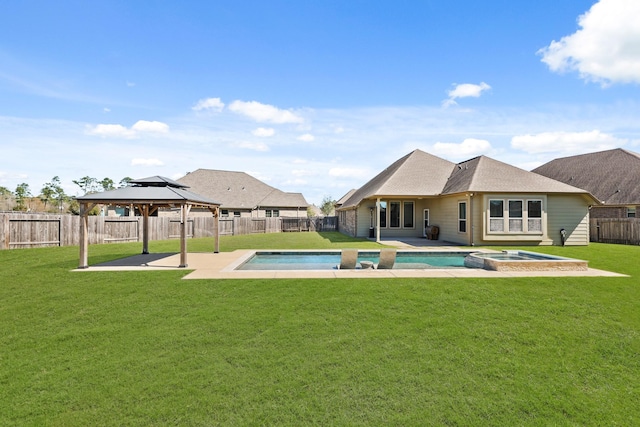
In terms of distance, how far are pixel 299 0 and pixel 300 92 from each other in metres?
6.03

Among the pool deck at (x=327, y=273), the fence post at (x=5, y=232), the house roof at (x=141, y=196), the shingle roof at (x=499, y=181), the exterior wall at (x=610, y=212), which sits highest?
the shingle roof at (x=499, y=181)

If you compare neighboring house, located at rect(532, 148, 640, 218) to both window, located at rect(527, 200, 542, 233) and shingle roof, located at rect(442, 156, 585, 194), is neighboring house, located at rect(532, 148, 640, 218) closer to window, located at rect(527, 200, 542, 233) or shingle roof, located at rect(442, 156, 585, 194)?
shingle roof, located at rect(442, 156, 585, 194)

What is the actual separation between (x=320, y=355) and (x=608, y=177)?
3382cm

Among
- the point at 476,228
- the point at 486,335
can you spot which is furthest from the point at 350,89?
the point at 486,335

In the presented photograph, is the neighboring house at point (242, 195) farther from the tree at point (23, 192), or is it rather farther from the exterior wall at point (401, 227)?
the tree at point (23, 192)

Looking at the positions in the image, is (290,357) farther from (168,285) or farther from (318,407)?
(168,285)

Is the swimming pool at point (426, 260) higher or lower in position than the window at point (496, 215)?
lower

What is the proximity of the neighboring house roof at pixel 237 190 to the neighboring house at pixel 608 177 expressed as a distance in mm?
29287

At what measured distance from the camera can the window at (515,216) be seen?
1755 cm

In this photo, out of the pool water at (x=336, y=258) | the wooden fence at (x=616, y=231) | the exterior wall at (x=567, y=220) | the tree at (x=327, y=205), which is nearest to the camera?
the pool water at (x=336, y=258)

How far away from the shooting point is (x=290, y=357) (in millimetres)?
4336

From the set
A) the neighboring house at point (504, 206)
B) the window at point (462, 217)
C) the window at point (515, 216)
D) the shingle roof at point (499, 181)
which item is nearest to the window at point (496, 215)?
the neighboring house at point (504, 206)

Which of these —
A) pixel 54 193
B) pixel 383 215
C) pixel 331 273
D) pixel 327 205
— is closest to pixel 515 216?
pixel 383 215

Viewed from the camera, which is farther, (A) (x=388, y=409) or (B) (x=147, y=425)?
(A) (x=388, y=409)
